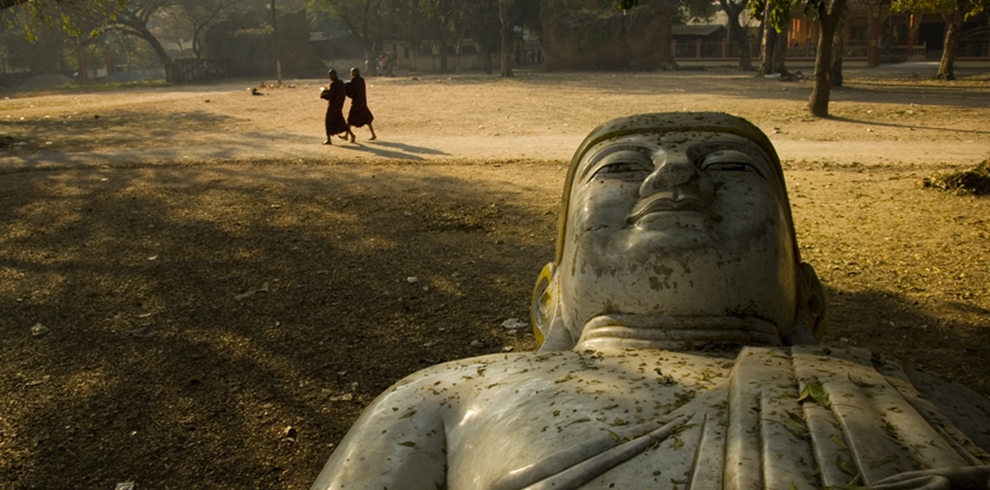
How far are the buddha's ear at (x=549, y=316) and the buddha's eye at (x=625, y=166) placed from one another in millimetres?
523

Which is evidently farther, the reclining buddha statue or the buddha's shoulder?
the buddha's shoulder

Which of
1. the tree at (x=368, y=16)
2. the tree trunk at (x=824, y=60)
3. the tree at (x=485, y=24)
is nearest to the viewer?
the tree trunk at (x=824, y=60)

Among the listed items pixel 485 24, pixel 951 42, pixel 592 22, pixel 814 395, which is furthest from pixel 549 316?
pixel 485 24

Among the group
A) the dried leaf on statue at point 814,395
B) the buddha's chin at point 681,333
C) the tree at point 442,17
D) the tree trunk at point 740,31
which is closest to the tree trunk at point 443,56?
the tree at point 442,17

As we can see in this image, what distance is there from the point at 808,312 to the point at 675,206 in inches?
30.7

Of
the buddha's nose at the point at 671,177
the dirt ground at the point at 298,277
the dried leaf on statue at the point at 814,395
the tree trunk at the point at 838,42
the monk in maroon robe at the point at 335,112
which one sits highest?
the tree trunk at the point at 838,42

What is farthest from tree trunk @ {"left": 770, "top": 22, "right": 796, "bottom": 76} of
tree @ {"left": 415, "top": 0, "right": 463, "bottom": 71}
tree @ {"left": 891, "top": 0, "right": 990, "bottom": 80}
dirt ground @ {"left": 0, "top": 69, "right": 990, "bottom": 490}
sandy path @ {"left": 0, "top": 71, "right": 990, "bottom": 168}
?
tree @ {"left": 415, "top": 0, "right": 463, "bottom": 71}

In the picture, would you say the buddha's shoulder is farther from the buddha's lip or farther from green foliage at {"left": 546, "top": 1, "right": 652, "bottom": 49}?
green foliage at {"left": 546, "top": 1, "right": 652, "bottom": 49}

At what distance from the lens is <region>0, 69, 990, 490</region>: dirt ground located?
345 centimetres

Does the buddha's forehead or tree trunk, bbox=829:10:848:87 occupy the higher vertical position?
tree trunk, bbox=829:10:848:87

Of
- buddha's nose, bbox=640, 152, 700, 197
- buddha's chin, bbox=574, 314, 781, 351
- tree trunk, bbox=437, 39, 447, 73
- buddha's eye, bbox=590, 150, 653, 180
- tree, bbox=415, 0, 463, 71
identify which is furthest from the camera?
tree trunk, bbox=437, 39, 447, 73

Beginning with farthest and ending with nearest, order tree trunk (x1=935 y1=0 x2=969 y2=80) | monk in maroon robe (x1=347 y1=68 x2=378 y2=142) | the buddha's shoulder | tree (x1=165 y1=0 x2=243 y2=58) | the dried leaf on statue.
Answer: tree (x1=165 y1=0 x2=243 y2=58) → tree trunk (x1=935 y1=0 x2=969 y2=80) → monk in maroon robe (x1=347 y1=68 x2=378 y2=142) → the buddha's shoulder → the dried leaf on statue

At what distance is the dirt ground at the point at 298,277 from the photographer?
11.3 feet

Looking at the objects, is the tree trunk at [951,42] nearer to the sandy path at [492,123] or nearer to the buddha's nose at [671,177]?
the sandy path at [492,123]
